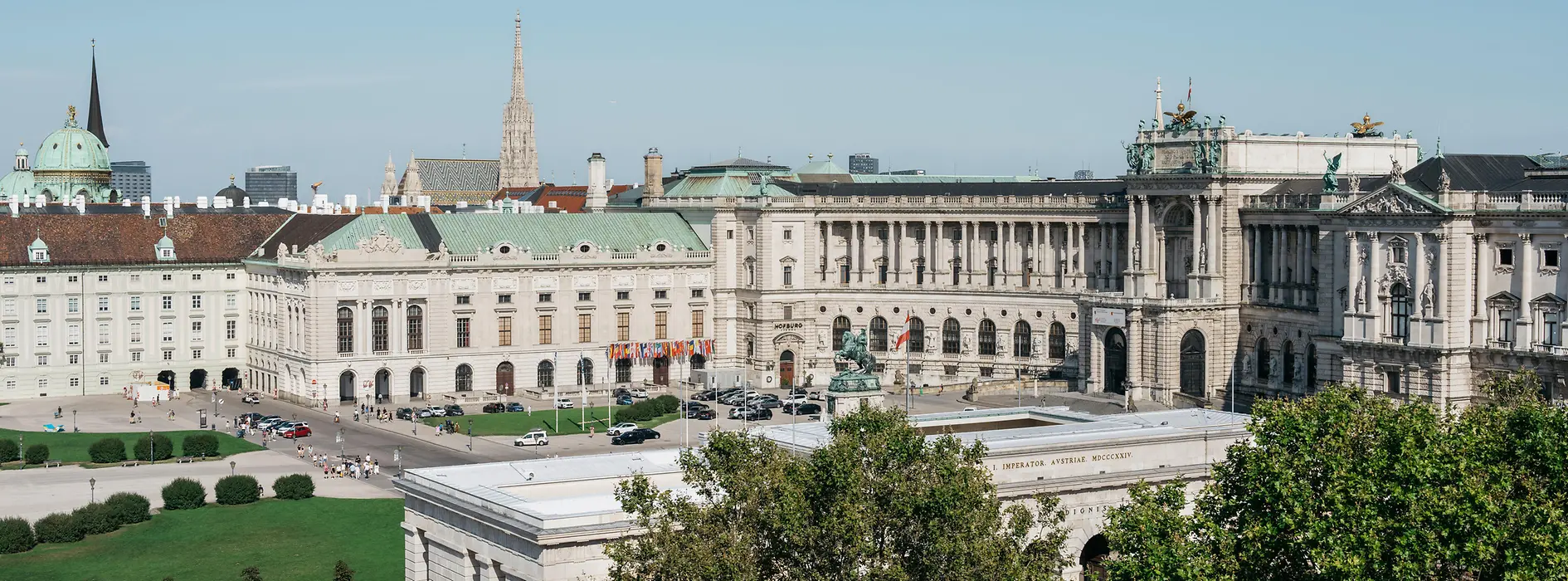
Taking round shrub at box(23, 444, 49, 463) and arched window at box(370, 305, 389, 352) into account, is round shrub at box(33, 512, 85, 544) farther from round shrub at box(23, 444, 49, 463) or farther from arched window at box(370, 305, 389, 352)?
arched window at box(370, 305, 389, 352)

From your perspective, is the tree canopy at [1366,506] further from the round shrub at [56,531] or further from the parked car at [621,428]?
the parked car at [621,428]

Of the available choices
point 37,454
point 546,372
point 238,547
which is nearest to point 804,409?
point 546,372

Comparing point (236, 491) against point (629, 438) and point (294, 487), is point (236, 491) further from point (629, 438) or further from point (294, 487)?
point (629, 438)

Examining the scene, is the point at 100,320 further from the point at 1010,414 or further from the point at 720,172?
the point at 1010,414

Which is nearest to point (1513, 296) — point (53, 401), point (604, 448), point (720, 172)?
point (604, 448)

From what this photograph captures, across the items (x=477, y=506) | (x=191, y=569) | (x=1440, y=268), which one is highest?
(x=1440, y=268)

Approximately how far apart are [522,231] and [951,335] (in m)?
33.4

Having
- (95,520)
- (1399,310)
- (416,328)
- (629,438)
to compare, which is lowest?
(95,520)

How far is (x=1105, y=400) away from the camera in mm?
140625

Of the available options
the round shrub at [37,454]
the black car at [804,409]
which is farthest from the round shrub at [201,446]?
the black car at [804,409]

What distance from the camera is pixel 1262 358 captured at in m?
138

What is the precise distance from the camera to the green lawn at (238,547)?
8931 cm

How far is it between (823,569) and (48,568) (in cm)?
4456

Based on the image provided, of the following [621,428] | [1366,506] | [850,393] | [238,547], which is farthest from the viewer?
[621,428]
